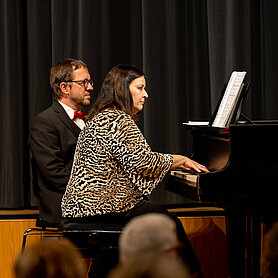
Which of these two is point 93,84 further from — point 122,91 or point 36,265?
point 36,265

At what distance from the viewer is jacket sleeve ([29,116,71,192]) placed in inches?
133

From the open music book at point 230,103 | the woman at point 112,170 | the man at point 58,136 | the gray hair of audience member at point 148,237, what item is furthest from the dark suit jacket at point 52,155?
the gray hair of audience member at point 148,237

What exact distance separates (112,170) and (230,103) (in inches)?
28.7

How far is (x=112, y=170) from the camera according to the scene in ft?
9.75

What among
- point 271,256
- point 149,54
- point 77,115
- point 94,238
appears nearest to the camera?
point 271,256

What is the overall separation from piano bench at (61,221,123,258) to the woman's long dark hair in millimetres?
601

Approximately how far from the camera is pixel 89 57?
4.07 meters

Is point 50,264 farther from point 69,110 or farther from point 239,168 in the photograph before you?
point 69,110

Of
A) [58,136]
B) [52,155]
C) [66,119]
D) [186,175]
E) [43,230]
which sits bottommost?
[43,230]

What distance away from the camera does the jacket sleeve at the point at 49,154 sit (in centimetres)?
337

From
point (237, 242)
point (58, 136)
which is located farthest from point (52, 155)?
point (237, 242)

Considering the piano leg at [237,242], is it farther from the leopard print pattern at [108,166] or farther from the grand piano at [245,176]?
the leopard print pattern at [108,166]

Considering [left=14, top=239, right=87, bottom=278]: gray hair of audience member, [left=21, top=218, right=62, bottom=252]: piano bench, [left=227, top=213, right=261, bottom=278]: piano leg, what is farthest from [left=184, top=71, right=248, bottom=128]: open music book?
[left=14, top=239, right=87, bottom=278]: gray hair of audience member

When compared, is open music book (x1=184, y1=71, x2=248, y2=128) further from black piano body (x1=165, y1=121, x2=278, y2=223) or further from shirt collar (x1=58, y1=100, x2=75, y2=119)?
shirt collar (x1=58, y1=100, x2=75, y2=119)
